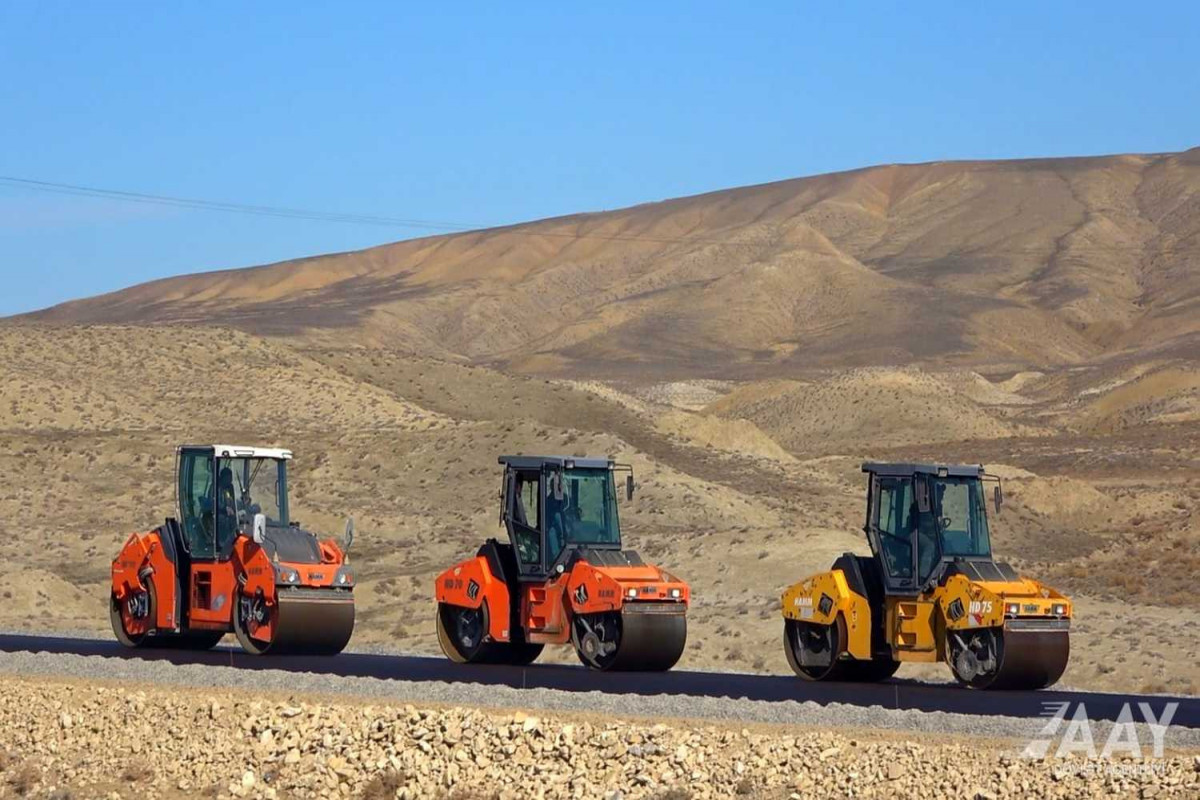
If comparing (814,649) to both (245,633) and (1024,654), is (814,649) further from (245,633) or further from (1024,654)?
(245,633)

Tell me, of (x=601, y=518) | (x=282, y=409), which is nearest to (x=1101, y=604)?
(x=601, y=518)

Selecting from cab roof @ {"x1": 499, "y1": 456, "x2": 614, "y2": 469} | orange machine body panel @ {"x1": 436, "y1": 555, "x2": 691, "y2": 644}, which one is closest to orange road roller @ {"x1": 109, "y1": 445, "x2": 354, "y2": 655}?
orange machine body panel @ {"x1": 436, "y1": 555, "x2": 691, "y2": 644}

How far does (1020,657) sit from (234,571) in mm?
10545

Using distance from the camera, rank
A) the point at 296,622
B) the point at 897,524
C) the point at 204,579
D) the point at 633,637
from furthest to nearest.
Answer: the point at 204,579 → the point at 296,622 → the point at 633,637 → the point at 897,524

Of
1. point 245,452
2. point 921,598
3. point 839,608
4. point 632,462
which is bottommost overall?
point 839,608

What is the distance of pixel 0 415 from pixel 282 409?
396 inches

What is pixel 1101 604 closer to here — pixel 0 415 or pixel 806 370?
pixel 0 415

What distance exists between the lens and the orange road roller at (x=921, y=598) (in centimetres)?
2130

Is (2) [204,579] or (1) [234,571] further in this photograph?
(2) [204,579]

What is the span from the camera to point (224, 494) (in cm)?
2619

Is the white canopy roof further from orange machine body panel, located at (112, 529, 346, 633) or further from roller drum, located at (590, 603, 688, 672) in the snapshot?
roller drum, located at (590, 603, 688, 672)

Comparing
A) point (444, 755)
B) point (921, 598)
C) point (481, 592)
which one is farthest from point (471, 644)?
point (444, 755)

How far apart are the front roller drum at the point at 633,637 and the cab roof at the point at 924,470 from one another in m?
2.94

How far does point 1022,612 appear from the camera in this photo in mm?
21000
